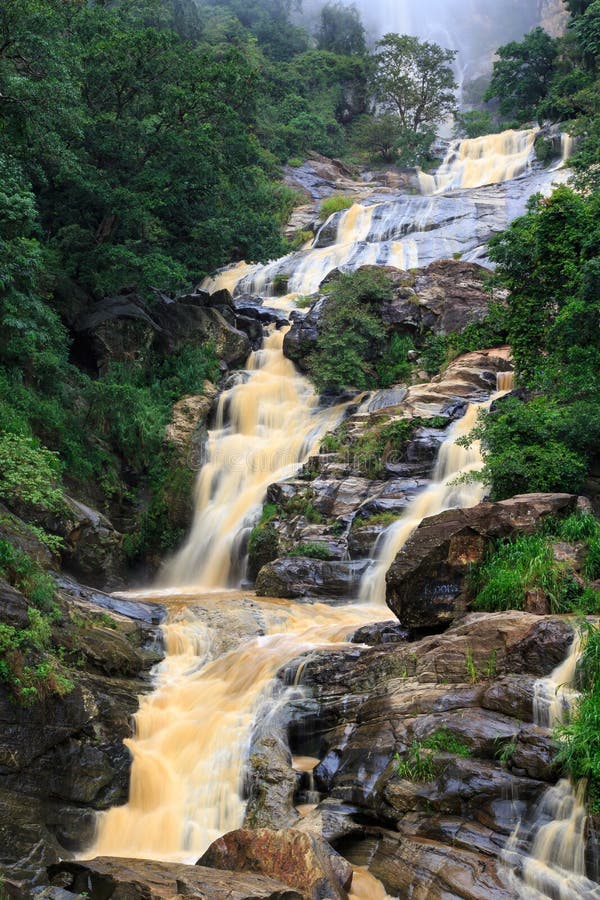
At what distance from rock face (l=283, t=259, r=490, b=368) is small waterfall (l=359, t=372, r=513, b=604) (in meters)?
8.04

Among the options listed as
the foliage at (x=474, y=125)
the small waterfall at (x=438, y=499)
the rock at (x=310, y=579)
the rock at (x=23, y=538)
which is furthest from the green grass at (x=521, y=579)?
the foliage at (x=474, y=125)

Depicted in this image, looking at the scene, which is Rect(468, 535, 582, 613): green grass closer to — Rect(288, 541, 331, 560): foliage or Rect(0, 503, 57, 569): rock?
Rect(288, 541, 331, 560): foliage

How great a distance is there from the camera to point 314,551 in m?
15.7

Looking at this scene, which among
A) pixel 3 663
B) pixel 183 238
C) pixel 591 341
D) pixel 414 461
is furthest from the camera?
pixel 183 238

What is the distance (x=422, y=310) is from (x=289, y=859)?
2146cm

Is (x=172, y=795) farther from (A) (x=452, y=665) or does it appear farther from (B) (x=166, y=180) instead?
(B) (x=166, y=180)

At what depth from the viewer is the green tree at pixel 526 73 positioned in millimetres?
42844

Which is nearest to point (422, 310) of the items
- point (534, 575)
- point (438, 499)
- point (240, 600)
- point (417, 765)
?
point (438, 499)

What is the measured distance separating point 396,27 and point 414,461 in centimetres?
8695

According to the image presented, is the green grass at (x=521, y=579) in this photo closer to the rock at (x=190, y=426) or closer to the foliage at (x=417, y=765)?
the foliage at (x=417, y=765)

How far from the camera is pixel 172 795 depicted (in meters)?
8.86

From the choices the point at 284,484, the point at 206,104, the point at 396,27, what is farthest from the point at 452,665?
the point at 396,27

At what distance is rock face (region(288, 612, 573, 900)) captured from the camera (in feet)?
21.9

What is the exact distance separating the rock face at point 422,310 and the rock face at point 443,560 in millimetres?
14654
